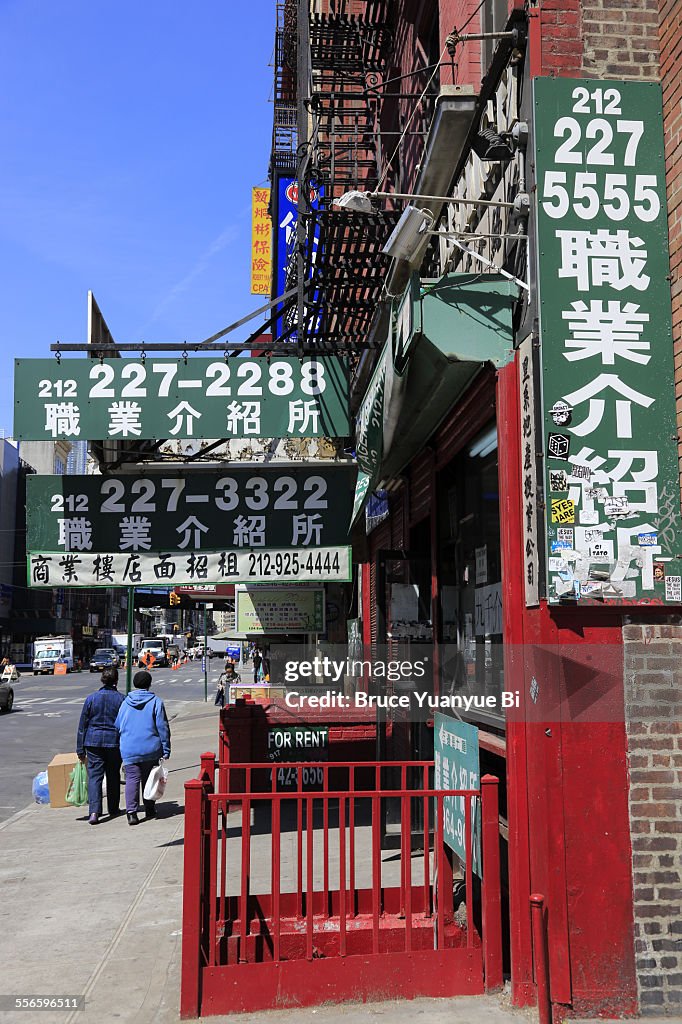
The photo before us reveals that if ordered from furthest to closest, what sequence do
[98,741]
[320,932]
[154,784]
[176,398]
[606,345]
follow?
[98,741]
[154,784]
[176,398]
[320,932]
[606,345]

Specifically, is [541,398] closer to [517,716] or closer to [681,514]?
[681,514]

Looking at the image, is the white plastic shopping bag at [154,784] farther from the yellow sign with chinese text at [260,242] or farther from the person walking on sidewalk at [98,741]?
the yellow sign with chinese text at [260,242]

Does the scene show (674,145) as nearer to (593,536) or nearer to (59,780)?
(593,536)

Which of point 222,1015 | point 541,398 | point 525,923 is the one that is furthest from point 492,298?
point 222,1015

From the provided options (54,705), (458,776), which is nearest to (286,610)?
(458,776)

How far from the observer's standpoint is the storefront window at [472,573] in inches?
246

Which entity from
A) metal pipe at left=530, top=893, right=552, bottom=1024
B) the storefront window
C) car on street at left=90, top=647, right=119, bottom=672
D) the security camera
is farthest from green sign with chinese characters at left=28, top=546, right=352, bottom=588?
car on street at left=90, top=647, right=119, bottom=672

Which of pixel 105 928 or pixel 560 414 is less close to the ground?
pixel 560 414

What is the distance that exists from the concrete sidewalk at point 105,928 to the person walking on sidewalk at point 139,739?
445 mm

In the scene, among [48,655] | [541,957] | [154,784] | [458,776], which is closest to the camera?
[541,957]

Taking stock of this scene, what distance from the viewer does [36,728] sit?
23859mm

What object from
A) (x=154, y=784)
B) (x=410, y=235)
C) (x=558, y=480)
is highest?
(x=410, y=235)

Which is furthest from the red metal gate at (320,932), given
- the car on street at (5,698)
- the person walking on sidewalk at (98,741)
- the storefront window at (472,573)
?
the car on street at (5,698)

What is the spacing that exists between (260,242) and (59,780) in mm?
24725
